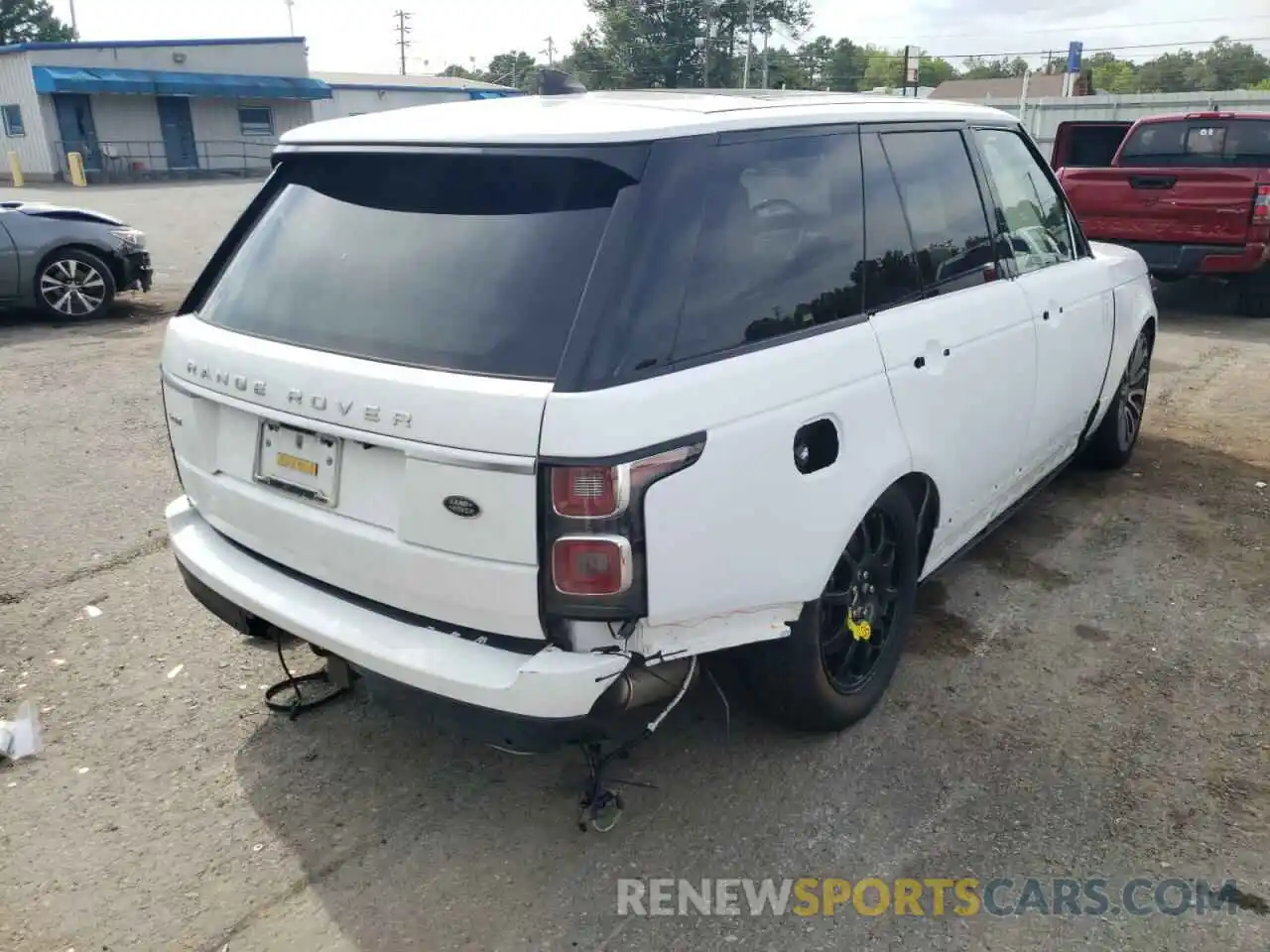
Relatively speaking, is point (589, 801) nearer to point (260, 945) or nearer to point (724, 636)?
point (724, 636)

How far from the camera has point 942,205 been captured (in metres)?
3.50

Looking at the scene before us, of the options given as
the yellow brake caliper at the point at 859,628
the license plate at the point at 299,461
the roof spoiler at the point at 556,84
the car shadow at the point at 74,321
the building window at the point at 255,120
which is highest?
the building window at the point at 255,120

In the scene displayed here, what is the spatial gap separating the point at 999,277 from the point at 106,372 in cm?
701

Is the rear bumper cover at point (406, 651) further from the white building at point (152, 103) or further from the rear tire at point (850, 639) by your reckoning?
the white building at point (152, 103)

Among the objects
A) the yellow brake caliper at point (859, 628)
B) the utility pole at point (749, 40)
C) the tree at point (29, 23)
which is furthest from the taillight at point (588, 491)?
the tree at point (29, 23)

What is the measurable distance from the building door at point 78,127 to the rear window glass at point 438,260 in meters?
36.0

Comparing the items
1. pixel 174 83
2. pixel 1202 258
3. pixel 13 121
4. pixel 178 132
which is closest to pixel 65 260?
pixel 1202 258

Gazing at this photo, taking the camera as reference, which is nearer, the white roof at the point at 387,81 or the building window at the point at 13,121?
the building window at the point at 13,121

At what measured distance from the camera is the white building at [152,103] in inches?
1267

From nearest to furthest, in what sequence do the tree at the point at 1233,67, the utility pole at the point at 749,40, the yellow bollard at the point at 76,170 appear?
the yellow bollard at the point at 76,170 < the utility pole at the point at 749,40 < the tree at the point at 1233,67

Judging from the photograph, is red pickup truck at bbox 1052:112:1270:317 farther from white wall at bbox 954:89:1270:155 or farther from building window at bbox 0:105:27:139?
building window at bbox 0:105:27:139

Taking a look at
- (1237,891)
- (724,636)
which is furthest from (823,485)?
(1237,891)

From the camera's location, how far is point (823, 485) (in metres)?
2.70

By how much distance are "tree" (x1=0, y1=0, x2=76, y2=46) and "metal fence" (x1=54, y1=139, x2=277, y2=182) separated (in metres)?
27.5
